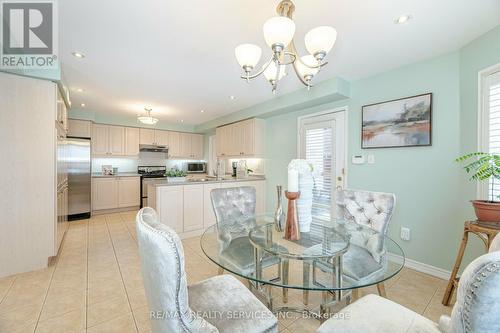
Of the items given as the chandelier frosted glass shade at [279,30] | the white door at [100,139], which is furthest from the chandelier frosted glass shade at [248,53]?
the white door at [100,139]

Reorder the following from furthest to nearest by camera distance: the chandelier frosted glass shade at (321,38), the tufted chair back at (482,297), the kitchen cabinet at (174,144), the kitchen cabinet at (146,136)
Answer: the kitchen cabinet at (174,144)
the kitchen cabinet at (146,136)
the chandelier frosted glass shade at (321,38)
the tufted chair back at (482,297)

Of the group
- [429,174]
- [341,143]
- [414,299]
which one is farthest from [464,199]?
[341,143]

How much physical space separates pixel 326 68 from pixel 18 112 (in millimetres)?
3448

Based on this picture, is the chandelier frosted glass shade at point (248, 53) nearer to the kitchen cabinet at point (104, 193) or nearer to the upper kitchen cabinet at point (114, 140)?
the kitchen cabinet at point (104, 193)

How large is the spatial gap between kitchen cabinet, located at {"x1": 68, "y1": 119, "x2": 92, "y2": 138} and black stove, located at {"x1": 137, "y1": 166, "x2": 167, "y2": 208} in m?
1.47

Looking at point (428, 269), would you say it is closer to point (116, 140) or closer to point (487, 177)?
point (487, 177)

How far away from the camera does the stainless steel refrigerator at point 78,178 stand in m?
4.30

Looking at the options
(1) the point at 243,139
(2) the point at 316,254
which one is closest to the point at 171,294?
(2) the point at 316,254

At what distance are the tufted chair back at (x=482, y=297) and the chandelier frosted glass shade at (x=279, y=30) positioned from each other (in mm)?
1306

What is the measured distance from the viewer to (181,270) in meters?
0.79

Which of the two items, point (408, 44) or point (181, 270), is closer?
point (181, 270)

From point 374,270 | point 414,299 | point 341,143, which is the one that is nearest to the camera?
point 374,270

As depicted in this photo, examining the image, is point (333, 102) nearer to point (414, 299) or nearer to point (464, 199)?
point (464, 199)

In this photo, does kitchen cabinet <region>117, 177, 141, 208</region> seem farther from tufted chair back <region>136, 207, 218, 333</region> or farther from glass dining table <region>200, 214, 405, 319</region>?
tufted chair back <region>136, 207, 218, 333</region>
